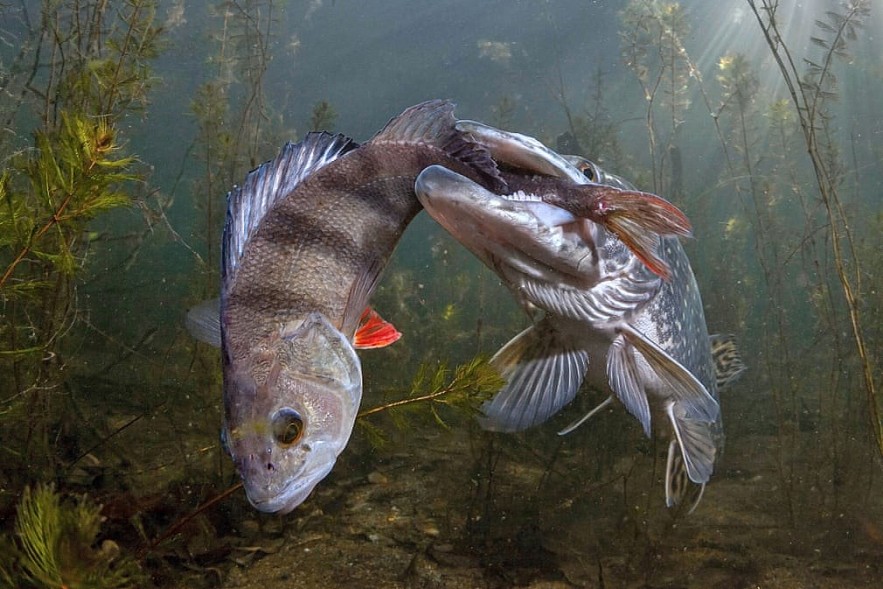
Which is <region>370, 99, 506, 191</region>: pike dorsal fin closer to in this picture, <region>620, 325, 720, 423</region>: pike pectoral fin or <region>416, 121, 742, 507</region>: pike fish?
<region>416, 121, 742, 507</region>: pike fish

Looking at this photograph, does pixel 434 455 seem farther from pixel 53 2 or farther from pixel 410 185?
pixel 53 2

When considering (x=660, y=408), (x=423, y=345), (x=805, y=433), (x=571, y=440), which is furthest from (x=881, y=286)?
(x=423, y=345)

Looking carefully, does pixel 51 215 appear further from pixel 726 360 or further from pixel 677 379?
pixel 726 360

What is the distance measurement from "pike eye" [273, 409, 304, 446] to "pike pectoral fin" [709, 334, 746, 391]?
3229 millimetres

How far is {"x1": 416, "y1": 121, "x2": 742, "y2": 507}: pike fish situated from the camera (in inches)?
69.1

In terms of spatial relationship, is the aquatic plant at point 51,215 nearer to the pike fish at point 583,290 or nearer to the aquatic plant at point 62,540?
the aquatic plant at point 62,540

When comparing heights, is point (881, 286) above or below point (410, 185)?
below

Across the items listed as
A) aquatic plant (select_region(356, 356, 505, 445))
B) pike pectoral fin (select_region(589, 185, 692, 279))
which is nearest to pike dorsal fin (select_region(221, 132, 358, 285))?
pike pectoral fin (select_region(589, 185, 692, 279))

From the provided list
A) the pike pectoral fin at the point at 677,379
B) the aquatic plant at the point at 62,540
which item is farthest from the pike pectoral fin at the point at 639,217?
the aquatic plant at the point at 62,540

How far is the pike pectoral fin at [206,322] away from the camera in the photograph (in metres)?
1.70

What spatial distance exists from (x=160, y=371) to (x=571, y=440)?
466 centimetres

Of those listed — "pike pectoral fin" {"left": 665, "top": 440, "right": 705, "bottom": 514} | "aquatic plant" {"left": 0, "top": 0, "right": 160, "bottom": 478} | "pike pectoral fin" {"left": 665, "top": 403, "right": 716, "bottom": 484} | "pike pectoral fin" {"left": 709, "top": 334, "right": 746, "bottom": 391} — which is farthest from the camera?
"pike pectoral fin" {"left": 709, "top": 334, "right": 746, "bottom": 391}

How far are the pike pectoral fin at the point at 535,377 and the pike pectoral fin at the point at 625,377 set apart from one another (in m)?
0.22

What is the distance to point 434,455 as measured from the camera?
6316 millimetres
